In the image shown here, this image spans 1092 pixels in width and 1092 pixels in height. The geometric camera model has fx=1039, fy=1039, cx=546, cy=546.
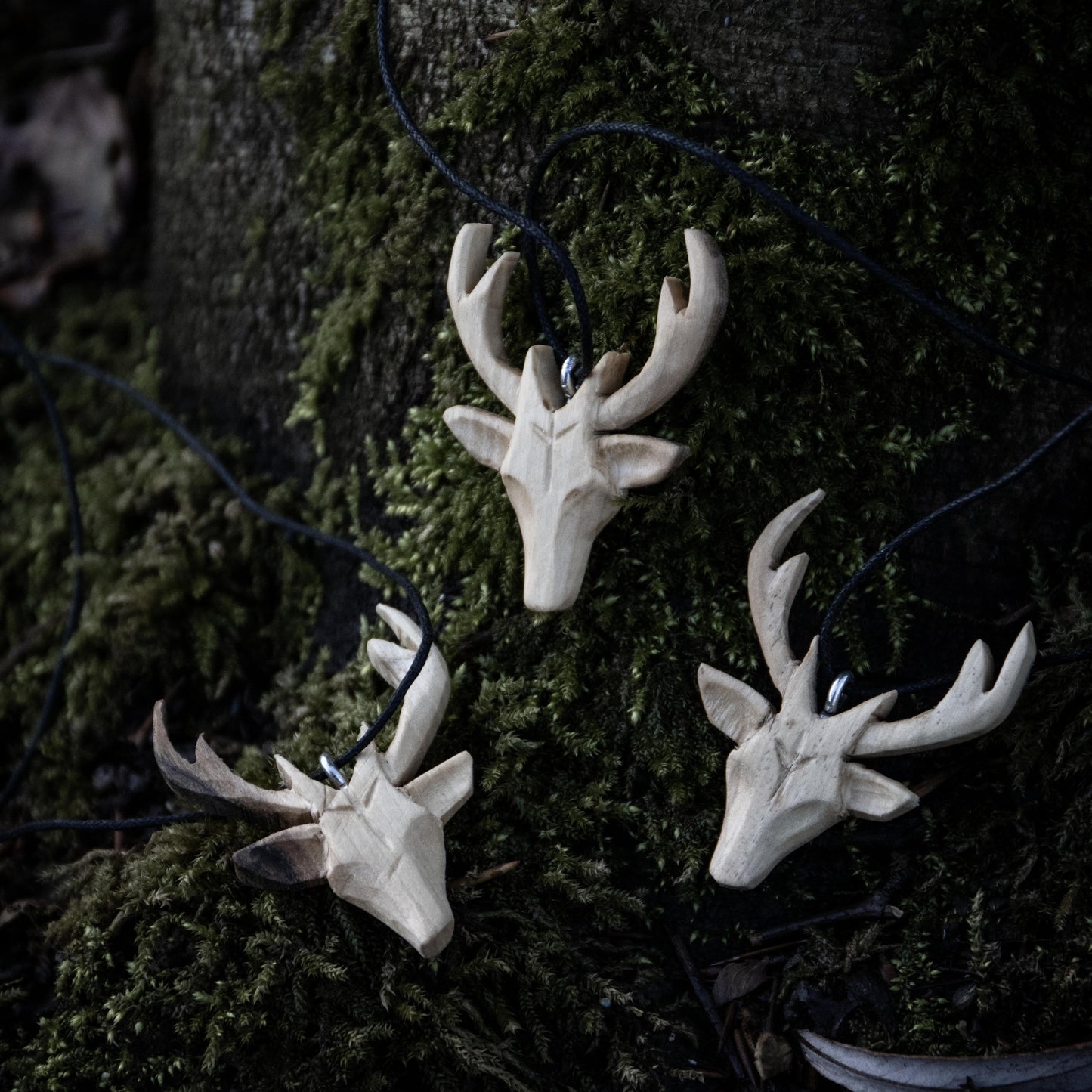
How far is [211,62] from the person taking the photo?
2.30m

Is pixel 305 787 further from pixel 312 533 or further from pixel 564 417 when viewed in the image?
pixel 564 417

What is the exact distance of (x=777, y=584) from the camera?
5.04 feet

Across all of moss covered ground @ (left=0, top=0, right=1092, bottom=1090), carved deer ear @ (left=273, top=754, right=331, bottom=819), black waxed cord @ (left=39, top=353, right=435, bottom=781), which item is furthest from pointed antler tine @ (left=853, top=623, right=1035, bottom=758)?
carved deer ear @ (left=273, top=754, right=331, bottom=819)

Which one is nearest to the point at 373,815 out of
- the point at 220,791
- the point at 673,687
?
the point at 220,791

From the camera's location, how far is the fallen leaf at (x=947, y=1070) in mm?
1375

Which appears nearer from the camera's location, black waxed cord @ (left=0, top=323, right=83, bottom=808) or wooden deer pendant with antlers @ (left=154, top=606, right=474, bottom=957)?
wooden deer pendant with antlers @ (left=154, top=606, right=474, bottom=957)

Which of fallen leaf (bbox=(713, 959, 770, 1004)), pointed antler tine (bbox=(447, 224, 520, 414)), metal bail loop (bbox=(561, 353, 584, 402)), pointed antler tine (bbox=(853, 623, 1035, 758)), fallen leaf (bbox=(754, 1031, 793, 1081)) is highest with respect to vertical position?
pointed antler tine (bbox=(447, 224, 520, 414))

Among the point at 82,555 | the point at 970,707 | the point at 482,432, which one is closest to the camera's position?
the point at 970,707

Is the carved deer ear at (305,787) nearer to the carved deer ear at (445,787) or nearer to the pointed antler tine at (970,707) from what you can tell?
the carved deer ear at (445,787)

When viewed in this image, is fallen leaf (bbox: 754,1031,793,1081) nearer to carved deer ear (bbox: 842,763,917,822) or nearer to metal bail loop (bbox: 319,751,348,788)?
carved deer ear (bbox: 842,763,917,822)

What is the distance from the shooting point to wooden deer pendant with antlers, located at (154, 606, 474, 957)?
1.42 m

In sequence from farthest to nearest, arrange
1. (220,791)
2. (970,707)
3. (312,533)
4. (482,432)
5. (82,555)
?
(82,555)
(312,533)
(482,432)
(220,791)
(970,707)

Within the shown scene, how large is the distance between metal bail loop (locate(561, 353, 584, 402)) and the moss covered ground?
0.28 feet

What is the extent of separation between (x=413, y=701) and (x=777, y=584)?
22.4 inches
